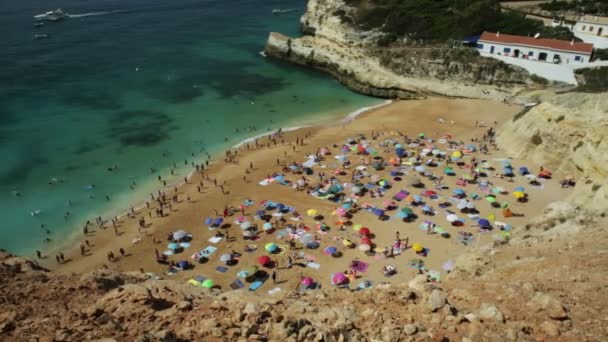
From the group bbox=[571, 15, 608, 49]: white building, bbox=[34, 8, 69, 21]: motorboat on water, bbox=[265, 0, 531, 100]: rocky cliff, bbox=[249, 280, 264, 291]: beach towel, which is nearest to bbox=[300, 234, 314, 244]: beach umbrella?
bbox=[249, 280, 264, 291]: beach towel

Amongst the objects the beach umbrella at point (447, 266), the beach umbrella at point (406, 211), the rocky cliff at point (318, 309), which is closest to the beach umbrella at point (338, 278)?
the beach umbrella at point (447, 266)

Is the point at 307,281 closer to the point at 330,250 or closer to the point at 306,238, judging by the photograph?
the point at 330,250

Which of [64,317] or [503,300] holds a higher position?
[64,317]

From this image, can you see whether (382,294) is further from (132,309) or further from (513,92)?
(513,92)

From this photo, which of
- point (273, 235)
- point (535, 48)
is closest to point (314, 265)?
point (273, 235)

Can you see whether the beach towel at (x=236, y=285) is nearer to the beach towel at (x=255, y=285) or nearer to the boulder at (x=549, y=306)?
the beach towel at (x=255, y=285)

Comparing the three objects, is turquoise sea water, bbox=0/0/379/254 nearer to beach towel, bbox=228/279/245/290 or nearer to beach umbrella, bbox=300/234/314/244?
beach towel, bbox=228/279/245/290

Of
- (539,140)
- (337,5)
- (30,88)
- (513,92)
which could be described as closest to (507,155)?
(539,140)
